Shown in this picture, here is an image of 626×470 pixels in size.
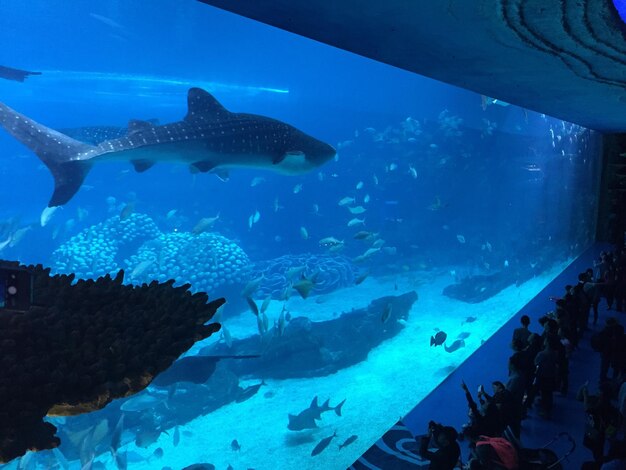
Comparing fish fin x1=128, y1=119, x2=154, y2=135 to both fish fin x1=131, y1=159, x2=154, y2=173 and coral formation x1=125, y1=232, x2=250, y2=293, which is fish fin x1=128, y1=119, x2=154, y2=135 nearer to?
fish fin x1=131, y1=159, x2=154, y2=173

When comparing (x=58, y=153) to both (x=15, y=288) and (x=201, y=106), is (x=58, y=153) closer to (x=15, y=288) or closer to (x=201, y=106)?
(x=201, y=106)

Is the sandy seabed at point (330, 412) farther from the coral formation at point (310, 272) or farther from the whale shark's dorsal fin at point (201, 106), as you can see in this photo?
the whale shark's dorsal fin at point (201, 106)

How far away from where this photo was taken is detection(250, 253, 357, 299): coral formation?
18.2 meters

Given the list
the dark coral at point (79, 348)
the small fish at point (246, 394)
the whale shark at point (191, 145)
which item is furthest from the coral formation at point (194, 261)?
the dark coral at point (79, 348)

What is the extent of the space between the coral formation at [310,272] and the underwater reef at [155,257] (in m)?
2.23

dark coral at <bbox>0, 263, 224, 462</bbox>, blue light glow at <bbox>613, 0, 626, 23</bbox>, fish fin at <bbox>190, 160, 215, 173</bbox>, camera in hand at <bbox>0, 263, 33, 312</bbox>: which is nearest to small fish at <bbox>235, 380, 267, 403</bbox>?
fish fin at <bbox>190, 160, 215, 173</bbox>

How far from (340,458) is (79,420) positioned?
5.01 meters

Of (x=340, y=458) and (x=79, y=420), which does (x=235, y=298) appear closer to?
(x=79, y=420)

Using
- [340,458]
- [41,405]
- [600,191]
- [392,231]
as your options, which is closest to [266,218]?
[392,231]

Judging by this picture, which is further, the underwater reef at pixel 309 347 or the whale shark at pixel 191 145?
the underwater reef at pixel 309 347

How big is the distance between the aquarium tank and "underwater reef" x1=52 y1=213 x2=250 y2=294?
0.08 m

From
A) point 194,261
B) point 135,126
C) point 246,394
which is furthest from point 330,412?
point 194,261

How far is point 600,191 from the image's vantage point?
60.5 ft

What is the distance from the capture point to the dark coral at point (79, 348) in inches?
71.0
